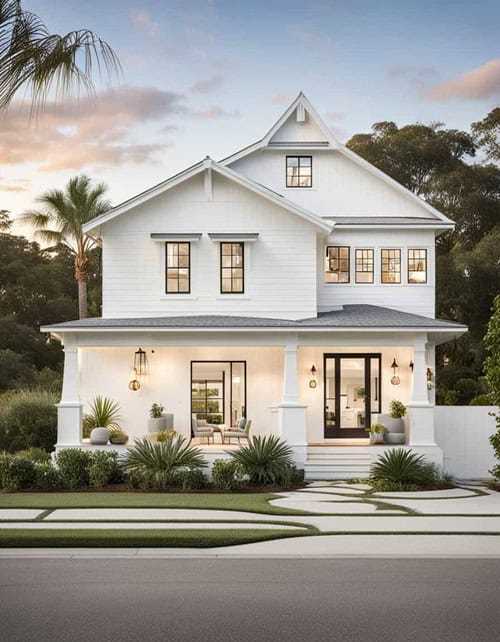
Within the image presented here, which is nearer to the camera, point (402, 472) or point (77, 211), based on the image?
point (402, 472)

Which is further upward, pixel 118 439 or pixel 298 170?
pixel 298 170

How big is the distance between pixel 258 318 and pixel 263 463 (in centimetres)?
494

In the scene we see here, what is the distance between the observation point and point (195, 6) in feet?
61.9

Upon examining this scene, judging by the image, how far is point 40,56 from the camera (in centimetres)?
982

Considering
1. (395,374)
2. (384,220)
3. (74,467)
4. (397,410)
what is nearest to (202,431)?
(74,467)

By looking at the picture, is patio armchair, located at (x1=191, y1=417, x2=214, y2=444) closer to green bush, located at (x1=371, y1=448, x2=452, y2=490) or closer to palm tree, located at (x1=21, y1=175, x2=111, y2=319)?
green bush, located at (x1=371, y1=448, x2=452, y2=490)

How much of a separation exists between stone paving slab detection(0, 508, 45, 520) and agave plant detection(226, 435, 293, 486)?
6.15 metres

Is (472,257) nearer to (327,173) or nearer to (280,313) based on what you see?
(327,173)

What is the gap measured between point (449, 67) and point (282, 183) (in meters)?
6.95

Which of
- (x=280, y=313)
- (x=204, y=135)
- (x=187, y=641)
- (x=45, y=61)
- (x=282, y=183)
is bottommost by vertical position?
(x=187, y=641)

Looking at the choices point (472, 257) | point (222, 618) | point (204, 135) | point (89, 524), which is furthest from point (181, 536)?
point (472, 257)

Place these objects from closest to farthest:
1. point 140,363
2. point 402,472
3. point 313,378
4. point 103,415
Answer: point 402,472 → point 103,415 → point 140,363 → point 313,378

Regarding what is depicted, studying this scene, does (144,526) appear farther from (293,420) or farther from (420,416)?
(420,416)

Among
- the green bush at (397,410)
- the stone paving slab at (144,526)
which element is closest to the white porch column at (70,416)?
the stone paving slab at (144,526)
